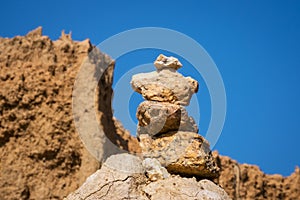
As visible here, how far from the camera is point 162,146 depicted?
17.1 feet

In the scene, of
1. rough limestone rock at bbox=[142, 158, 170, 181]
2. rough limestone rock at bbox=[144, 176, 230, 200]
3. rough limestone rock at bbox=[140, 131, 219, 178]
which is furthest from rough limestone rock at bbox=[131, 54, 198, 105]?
rough limestone rock at bbox=[144, 176, 230, 200]

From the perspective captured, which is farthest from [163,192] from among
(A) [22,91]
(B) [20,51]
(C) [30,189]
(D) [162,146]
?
(B) [20,51]

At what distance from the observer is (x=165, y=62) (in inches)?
213

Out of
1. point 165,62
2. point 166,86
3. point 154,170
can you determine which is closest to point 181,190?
point 154,170

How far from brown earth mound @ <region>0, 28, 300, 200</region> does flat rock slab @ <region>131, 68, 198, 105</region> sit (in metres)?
7.10

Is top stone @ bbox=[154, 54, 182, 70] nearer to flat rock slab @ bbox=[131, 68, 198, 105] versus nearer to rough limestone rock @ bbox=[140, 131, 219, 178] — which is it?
flat rock slab @ bbox=[131, 68, 198, 105]

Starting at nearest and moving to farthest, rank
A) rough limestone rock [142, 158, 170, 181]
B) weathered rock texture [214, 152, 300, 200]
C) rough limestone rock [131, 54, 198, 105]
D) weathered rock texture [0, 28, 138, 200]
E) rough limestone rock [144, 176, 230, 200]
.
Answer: rough limestone rock [144, 176, 230, 200] < rough limestone rock [142, 158, 170, 181] < rough limestone rock [131, 54, 198, 105] < weathered rock texture [0, 28, 138, 200] < weathered rock texture [214, 152, 300, 200]

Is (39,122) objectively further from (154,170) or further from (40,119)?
(154,170)

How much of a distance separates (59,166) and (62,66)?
9.51 ft

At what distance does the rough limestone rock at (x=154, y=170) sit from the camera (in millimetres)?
5000

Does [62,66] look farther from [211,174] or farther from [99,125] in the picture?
[211,174]

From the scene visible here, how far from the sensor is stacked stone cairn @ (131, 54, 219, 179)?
202 inches

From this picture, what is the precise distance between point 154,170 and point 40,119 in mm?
7890

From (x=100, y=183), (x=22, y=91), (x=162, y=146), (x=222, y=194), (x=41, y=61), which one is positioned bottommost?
(x=100, y=183)
